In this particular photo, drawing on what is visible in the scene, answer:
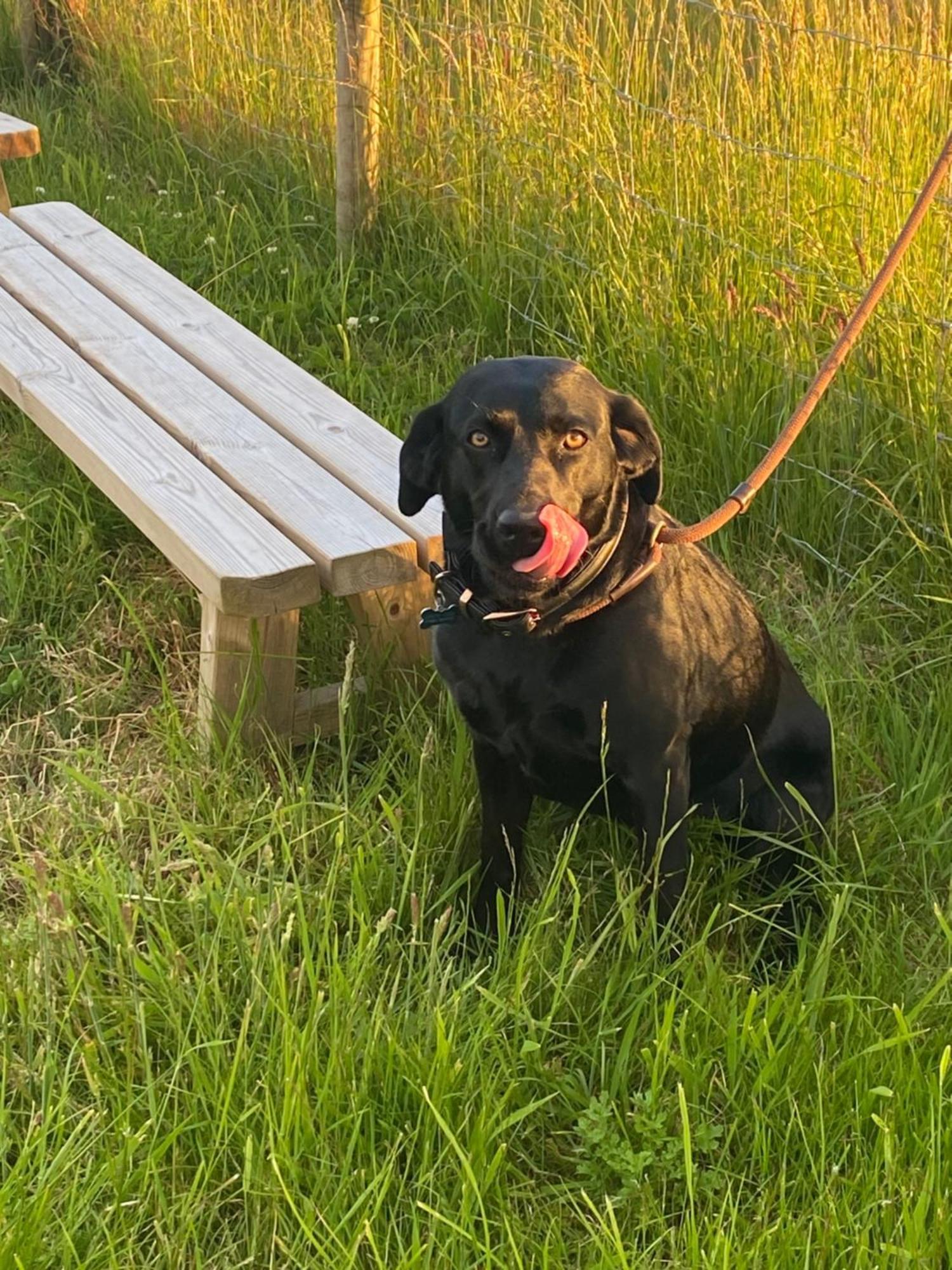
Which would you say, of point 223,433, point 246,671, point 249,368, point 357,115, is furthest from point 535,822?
point 357,115

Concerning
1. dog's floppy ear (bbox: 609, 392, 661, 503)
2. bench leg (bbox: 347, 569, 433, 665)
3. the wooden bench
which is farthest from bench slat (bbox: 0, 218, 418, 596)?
dog's floppy ear (bbox: 609, 392, 661, 503)

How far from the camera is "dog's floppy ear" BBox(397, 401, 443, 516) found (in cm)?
216

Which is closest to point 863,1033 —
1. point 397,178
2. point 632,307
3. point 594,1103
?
point 594,1103

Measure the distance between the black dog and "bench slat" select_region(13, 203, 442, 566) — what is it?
1.50 feet

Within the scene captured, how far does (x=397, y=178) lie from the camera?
4.26 meters

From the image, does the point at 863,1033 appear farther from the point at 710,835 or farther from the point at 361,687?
the point at 361,687

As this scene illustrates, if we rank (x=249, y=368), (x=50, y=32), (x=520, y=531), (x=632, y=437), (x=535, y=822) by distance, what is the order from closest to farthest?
(x=520, y=531)
(x=632, y=437)
(x=535, y=822)
(x=249, y=368)
(x=50, y=32)

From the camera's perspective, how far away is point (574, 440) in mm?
1980

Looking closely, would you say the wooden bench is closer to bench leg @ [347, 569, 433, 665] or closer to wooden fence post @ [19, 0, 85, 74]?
bench leg @ [347, 569, 433, 665]

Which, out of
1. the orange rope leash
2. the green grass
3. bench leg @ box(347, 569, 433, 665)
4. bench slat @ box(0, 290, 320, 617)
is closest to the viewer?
the green grass

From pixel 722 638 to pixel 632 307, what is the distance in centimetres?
146

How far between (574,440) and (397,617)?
81cm

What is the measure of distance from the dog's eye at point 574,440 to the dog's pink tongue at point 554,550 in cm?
11

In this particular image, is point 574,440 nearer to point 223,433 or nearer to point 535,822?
point 535,822
